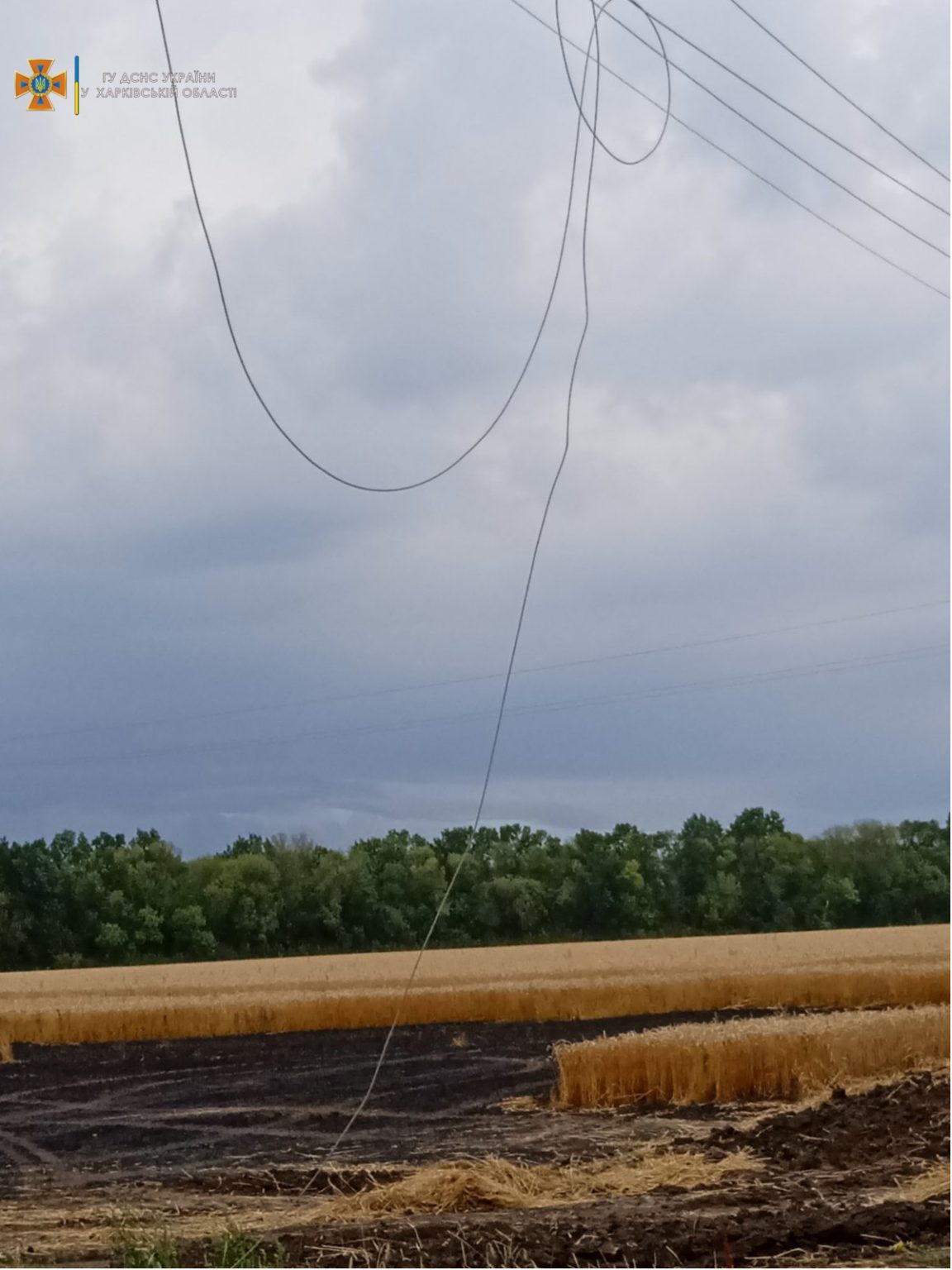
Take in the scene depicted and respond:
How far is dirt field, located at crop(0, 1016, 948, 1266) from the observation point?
9.19 metres

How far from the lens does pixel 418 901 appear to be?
76.9 meters

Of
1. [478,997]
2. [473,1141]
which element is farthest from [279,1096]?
[478,997]

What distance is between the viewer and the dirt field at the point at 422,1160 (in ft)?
30.1

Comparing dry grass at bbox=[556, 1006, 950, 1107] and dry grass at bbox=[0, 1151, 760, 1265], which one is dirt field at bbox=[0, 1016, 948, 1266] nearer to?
dry grass at bbox=[0, 1151, 760, 1265]

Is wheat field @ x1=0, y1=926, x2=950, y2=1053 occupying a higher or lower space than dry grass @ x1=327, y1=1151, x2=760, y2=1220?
lower

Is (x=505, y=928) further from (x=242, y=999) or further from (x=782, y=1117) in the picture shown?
(x=782, y=1117)

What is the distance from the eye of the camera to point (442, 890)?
74.9m

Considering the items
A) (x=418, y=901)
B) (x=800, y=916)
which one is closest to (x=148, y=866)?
(x=418, y=901)

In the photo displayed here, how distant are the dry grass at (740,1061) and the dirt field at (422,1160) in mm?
893

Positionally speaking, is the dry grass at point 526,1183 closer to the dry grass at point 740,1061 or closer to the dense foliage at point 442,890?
the dry grass at point 740,1061

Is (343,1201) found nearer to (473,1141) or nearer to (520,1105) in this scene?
(473,1141)

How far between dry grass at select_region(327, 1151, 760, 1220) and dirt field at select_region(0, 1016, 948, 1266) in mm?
253

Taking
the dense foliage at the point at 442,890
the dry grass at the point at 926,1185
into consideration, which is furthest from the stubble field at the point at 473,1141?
the dense foliage at the point at 442,890

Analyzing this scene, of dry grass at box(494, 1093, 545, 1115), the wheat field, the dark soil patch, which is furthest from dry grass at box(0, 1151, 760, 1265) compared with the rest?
the wheat field
